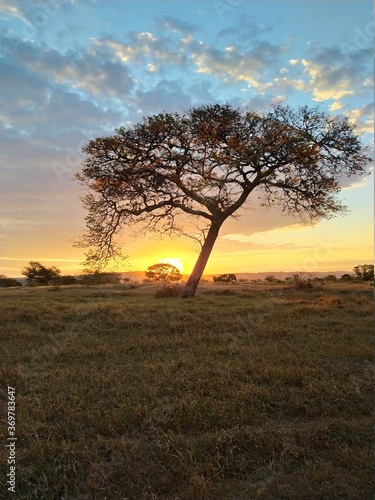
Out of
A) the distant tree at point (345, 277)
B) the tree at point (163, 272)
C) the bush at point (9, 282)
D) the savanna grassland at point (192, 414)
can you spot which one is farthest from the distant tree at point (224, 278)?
the savanna grassland at point (192, 414)

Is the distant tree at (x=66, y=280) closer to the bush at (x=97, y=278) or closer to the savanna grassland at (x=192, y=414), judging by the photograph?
the bush at (x=97, y=278)

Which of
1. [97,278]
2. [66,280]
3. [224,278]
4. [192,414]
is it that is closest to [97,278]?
[97,278]

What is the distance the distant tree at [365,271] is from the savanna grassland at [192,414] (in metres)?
30.3

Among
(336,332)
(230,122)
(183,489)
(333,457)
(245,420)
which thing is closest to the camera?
(183,489)

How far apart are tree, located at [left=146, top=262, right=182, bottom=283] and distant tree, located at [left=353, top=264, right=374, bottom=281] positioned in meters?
21.2

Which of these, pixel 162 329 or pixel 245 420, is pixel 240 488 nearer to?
pixel 245 420

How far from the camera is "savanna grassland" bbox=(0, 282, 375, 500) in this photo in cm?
414

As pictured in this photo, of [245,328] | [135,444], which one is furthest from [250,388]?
[245,328]

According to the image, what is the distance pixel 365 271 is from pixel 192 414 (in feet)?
127

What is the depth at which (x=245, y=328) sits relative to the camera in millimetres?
11844

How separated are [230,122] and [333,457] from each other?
62.6 ft

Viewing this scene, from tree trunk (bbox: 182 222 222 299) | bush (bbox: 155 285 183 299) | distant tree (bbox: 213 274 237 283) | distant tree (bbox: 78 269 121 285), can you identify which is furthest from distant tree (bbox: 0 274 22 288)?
tree trunk (bbox: 182 222 222 299)

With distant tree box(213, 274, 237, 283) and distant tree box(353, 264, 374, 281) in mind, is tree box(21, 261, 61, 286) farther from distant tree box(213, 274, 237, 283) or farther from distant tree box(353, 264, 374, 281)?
distant tree box(353, 264, 374, 281)

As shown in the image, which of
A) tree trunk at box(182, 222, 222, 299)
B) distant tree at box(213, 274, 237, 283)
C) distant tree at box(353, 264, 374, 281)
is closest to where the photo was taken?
tree trunk at box(182, 222, 222, 299)
